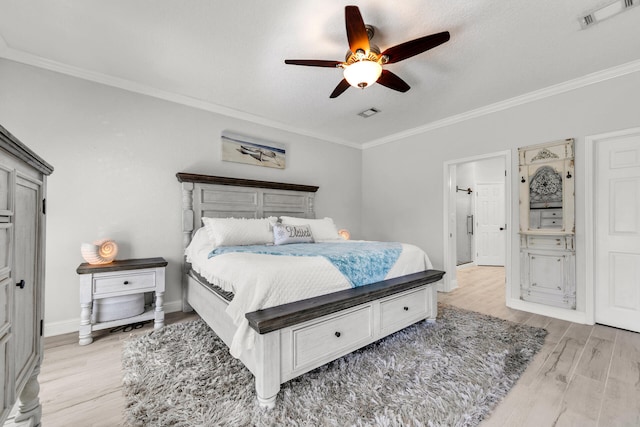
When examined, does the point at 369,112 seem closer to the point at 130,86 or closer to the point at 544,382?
the point at 130,86

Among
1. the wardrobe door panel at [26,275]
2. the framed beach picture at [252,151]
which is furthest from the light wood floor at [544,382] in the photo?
the framed beach picture at [252,151]

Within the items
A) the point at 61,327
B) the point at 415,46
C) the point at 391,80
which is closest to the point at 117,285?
the point at 61,327

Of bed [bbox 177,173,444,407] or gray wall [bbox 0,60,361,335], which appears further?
gray wall [bbox 0,60,361,335]

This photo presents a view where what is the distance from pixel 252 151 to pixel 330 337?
282 cm

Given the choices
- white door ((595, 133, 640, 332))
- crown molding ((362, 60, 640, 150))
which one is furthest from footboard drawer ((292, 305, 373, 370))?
crown molding ((362, 60, 640, 150))

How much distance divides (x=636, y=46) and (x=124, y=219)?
16.6ft

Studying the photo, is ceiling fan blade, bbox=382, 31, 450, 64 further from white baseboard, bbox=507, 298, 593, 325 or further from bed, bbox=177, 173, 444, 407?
white baseboard, bbox=507, 298, 593, 325

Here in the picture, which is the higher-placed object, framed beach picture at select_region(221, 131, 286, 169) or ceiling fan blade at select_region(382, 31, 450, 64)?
ceiling fan blade at select_region(382, 31, 450, 64)

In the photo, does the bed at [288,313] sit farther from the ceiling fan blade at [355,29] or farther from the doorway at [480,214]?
the doorway at [480,214]

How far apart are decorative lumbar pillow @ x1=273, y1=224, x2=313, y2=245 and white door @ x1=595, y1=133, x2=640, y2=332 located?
3.09 m

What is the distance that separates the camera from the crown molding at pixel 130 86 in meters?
2.47

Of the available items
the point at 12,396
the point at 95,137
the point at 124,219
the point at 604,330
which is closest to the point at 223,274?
the point at 12,396

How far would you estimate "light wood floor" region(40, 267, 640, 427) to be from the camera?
1502 mm

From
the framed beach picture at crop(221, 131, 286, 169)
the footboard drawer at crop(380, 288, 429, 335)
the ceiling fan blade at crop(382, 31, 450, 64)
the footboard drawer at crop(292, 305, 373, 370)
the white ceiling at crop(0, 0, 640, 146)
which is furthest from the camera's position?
the framed beach picture at crop(221, 131, 286, 169)
